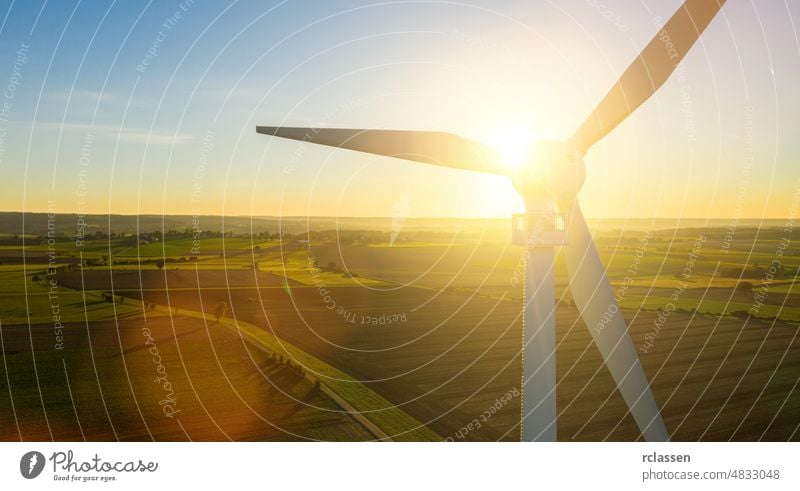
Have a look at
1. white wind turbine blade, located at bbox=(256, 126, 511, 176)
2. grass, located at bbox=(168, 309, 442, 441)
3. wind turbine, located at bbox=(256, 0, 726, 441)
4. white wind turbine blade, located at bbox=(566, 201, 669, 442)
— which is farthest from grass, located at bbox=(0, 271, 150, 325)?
white wind turbine blade, located at bbox=(566, 201, 669, 442)

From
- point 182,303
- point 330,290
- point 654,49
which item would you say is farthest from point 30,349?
point 654,49

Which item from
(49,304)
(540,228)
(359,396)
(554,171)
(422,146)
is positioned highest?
(422,146)

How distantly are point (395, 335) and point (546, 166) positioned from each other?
21697 mm

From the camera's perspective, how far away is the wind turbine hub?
11312 mm

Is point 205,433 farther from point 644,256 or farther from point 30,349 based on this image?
point 644,256

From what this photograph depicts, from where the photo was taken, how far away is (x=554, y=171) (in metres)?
11.3

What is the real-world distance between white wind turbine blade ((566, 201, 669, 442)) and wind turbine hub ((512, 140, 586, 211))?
1.03 m

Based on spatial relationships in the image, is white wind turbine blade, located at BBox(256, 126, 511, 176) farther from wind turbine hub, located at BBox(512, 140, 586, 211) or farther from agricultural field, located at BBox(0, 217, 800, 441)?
agricultural field, located at BBox(0, 217, 800, 441)
